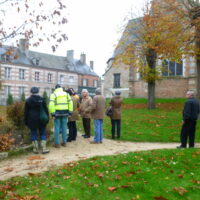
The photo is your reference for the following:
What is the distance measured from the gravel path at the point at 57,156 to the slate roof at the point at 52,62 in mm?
36657

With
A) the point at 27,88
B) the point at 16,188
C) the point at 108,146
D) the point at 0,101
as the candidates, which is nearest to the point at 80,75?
the point at 27,88

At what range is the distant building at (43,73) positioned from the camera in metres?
43.3

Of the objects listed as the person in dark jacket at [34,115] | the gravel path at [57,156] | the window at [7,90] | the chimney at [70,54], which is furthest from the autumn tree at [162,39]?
the chimney at [70,54]

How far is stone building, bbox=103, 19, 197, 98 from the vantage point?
2558cm

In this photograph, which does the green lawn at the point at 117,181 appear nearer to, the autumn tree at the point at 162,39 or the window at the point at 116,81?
the autumn tree at the point at 162,39

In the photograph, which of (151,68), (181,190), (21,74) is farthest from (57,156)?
(21,74)

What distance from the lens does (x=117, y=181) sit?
201 inches

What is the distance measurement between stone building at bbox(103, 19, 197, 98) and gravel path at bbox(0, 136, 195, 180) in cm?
1398

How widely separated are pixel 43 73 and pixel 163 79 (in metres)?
27.5

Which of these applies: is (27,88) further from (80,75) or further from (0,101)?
(80,75)

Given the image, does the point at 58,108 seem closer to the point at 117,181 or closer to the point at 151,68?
the point at 117,181

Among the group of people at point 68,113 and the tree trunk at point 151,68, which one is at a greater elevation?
the tree trunk at point 151,68

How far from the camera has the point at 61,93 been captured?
8.42 meters

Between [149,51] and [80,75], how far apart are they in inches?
1420
